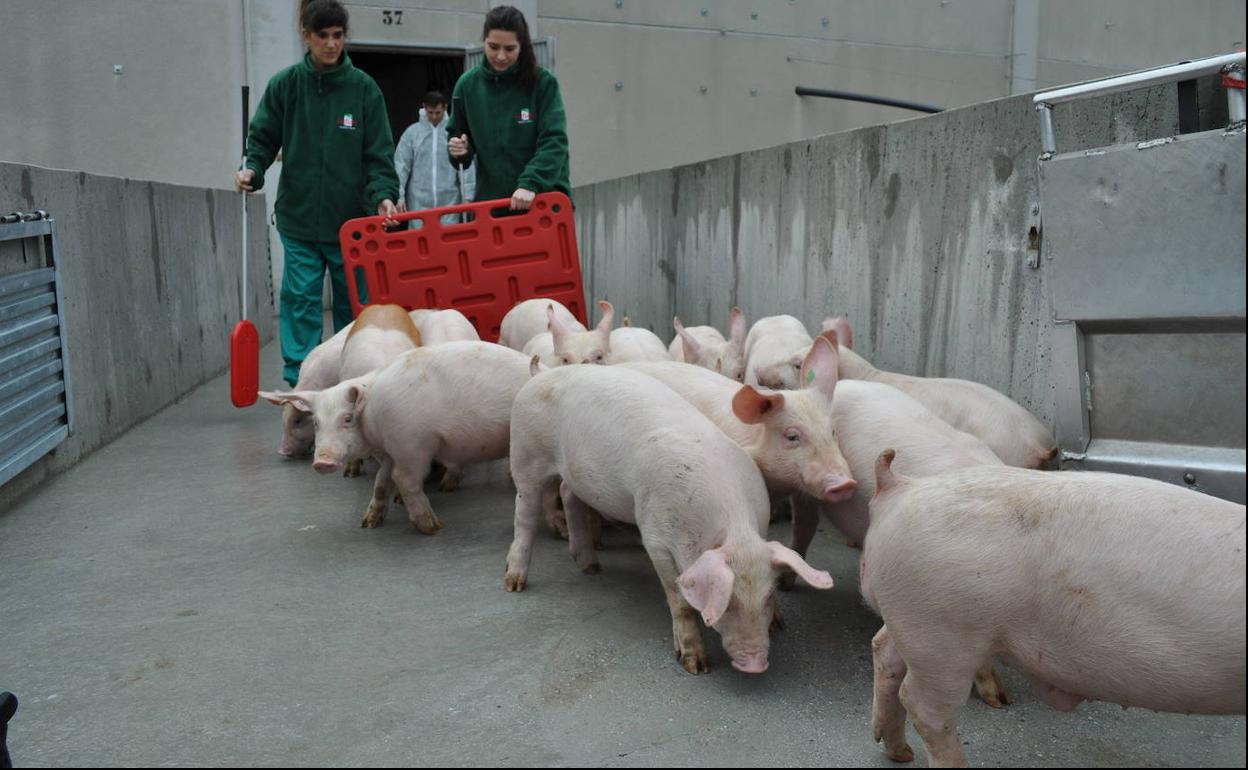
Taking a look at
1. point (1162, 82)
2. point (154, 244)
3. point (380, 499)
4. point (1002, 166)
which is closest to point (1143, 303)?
point (1162, 82)

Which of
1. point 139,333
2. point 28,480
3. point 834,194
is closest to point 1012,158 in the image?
point 834,194

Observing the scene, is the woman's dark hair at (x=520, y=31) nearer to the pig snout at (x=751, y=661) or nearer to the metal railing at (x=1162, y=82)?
the metal railing at (x=1162, y=82)

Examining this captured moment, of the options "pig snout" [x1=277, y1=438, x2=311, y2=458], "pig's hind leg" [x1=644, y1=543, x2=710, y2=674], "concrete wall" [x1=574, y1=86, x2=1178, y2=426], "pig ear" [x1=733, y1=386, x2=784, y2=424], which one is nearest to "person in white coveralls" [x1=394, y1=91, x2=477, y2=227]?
"concrete wall" [x1=574, y1=86, x2=1178, y2=426]

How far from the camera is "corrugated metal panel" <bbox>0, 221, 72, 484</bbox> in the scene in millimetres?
4289

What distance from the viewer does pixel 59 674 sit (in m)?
2.77

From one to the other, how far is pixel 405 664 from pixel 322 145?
4.06m

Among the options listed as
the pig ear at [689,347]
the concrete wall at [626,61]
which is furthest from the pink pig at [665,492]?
the concrete wall at [626,61]

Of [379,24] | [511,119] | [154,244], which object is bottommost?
[154,244]

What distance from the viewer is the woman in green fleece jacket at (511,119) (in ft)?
19.2

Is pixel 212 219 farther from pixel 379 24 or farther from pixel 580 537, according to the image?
pixel 580 537

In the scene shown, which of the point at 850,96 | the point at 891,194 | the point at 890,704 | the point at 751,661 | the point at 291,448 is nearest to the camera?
the point at 890,704

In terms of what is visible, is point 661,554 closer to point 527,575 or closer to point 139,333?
point 527,575

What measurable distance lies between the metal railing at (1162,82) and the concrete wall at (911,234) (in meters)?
0.52

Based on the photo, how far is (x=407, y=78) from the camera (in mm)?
18078
